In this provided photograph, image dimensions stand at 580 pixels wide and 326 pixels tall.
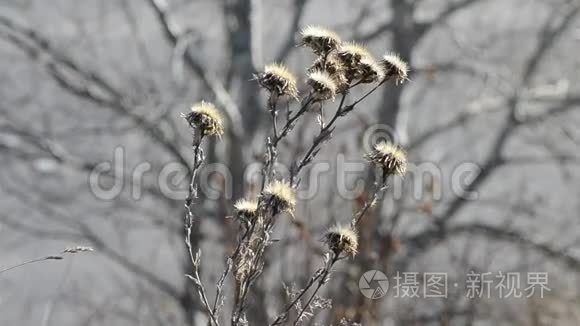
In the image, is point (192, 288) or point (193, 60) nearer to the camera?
point (193, 60)

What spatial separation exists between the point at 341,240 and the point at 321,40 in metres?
0.31

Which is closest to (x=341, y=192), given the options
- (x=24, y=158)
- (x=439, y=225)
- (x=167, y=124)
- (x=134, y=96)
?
(x=439, y=225)

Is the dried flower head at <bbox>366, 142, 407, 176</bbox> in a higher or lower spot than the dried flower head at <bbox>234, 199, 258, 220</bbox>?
higher

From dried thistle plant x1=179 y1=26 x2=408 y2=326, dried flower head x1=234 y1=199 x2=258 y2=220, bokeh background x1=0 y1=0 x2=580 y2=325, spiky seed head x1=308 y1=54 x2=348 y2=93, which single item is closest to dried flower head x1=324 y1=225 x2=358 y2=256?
dried thistle plant x1=179 y1=26 x2=408 y2=326

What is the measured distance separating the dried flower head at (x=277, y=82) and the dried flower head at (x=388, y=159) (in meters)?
0.15

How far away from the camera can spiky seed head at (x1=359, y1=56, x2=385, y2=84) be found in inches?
51.1

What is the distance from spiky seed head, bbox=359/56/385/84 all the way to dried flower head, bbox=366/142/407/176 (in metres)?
0.10

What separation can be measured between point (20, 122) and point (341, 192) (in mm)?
2189

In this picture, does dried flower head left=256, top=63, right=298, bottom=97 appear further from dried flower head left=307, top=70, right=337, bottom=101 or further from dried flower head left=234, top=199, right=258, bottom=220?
dried flower head left=234, top=199, right=258, bottom=220

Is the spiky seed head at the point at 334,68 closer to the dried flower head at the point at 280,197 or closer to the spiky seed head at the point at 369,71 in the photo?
the spiky seed head at the point at 369,71

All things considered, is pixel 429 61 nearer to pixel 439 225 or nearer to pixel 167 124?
pixel 439 225

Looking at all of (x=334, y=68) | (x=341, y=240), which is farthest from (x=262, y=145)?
(x=341, y=240)

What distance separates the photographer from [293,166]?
52.0 inches

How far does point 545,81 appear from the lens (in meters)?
5.35
